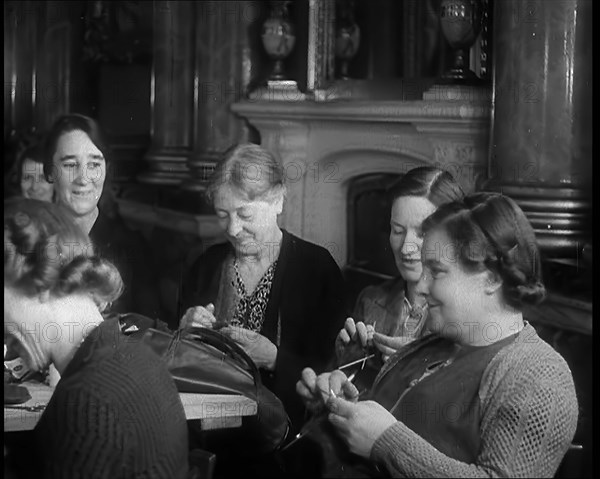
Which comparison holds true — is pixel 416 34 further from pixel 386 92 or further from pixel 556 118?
pixel 556 118

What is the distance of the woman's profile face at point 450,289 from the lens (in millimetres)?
1565

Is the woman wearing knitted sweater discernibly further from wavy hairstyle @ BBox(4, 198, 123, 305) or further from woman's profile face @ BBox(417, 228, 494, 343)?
wavy hairstyle @ BBox(4, 198, 123, 305)

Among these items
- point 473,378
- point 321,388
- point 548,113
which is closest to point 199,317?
point 321,388

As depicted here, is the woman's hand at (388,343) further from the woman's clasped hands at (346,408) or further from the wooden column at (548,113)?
the wooden column at (548,113)

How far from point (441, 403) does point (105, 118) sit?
25.3 inches

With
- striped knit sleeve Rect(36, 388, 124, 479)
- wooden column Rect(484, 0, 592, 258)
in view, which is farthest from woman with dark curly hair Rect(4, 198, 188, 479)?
wooden column Rect(484, 0, 592, 258)

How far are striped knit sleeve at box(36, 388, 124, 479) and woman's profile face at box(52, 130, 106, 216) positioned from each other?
28cm

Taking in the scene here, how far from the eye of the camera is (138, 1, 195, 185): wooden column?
5.78 feet

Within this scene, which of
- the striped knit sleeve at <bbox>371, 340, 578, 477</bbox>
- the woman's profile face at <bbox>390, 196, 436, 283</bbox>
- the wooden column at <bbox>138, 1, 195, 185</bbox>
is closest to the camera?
the striped knit sleeve at <bbox>371, 340, 578, 477</bbox>

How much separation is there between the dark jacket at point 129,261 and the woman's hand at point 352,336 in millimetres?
270

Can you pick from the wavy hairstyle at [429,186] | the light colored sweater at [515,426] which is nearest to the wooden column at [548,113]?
the wavy hairstyle at [429,186]

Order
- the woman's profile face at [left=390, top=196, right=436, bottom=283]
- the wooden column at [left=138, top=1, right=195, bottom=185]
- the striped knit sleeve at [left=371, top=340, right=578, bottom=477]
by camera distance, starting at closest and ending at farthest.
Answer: the striped knit sleeve at [left=371, top=340, right=578, bottom=477], the woman's profile face at [left=390, top=196, right=436, bottom=283], the wooden column at [left=138, top=1, right=195, bottom=185]

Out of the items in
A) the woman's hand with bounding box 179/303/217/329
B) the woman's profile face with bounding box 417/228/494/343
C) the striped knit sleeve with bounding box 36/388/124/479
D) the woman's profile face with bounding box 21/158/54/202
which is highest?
the woman's profile face with bounding box 21/158/54/202

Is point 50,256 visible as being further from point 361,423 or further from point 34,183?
point 361,423
